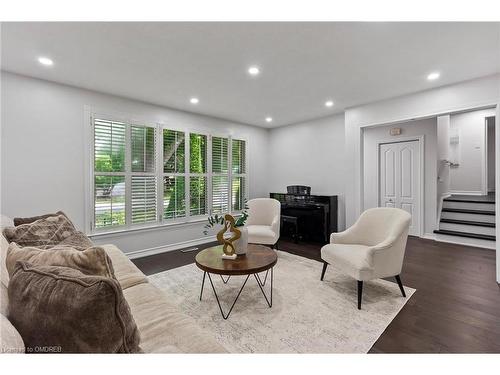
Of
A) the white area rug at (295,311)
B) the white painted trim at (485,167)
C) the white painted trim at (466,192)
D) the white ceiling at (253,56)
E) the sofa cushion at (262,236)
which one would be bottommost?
the white area rug at (295,311)

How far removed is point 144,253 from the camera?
380 cm

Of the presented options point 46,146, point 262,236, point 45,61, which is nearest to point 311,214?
point 262,236

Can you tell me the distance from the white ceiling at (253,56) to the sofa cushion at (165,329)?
2.09 meters

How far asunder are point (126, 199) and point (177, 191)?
86 centimetres

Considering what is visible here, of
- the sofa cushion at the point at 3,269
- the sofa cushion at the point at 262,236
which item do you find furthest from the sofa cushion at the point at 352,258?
the sofa cushion at the point at 3,269

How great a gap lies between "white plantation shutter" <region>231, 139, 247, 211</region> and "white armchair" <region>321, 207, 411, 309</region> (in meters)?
2.75

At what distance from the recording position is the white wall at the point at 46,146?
278 centimetres

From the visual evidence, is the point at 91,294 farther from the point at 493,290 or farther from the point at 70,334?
the point at 493,290

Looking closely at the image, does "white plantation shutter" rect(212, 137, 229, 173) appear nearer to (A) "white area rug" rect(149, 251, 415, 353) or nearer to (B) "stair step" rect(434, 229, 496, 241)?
(A) "white area rug" rect(149, 251, 415, 353)

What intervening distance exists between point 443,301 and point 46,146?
4.86 meters

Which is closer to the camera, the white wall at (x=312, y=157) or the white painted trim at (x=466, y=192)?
the white wall at (x=312, y=157)

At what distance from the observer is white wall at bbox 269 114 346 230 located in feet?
15.2

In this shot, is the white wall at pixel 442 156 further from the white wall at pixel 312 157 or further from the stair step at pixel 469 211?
the white wall at pixel 312 157
